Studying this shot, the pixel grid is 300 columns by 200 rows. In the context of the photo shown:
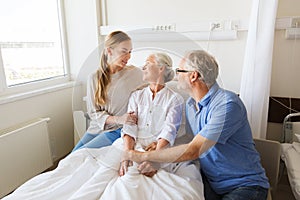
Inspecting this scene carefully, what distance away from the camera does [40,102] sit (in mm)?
2188

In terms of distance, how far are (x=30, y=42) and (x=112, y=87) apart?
1.36 meters

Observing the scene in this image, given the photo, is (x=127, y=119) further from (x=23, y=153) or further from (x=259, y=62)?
(x=23, y=153)

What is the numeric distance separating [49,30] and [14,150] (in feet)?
3.91

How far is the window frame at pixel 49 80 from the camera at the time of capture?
1961 mm

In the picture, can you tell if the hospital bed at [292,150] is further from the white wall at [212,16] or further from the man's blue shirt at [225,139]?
the white wall at [212,16]

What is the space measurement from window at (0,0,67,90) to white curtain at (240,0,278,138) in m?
1.75

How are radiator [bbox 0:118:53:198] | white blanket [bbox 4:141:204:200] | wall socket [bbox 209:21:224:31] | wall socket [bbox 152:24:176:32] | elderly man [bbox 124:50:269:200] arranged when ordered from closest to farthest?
white blanket [bbox 4:141:204:200]
elderly man [bbox 124:50:269:200]
radiator [bbox 0:118:53:198]
wall socket [bbox 209:21:224:31]
wall socket [bbox 152:24:176:32]

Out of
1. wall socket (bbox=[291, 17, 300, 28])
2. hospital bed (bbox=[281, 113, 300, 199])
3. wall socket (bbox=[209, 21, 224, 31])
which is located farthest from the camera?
wall socket (bbox=[209, 21, 224, 31])

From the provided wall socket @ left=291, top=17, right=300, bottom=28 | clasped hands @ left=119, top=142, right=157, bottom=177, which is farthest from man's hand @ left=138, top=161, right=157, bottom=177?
wall socket @ left=291, top=17, right=300, bottom=28

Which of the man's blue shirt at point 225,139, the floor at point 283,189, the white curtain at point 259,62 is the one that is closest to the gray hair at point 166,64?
the man's blue shirt at point 225,139

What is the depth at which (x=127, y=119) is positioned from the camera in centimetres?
125

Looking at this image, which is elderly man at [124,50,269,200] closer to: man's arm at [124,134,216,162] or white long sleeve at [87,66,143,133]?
man's arm at [124,134,216,162]

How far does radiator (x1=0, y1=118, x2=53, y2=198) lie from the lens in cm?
180

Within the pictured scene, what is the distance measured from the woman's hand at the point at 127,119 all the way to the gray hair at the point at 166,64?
→ 244 mm
